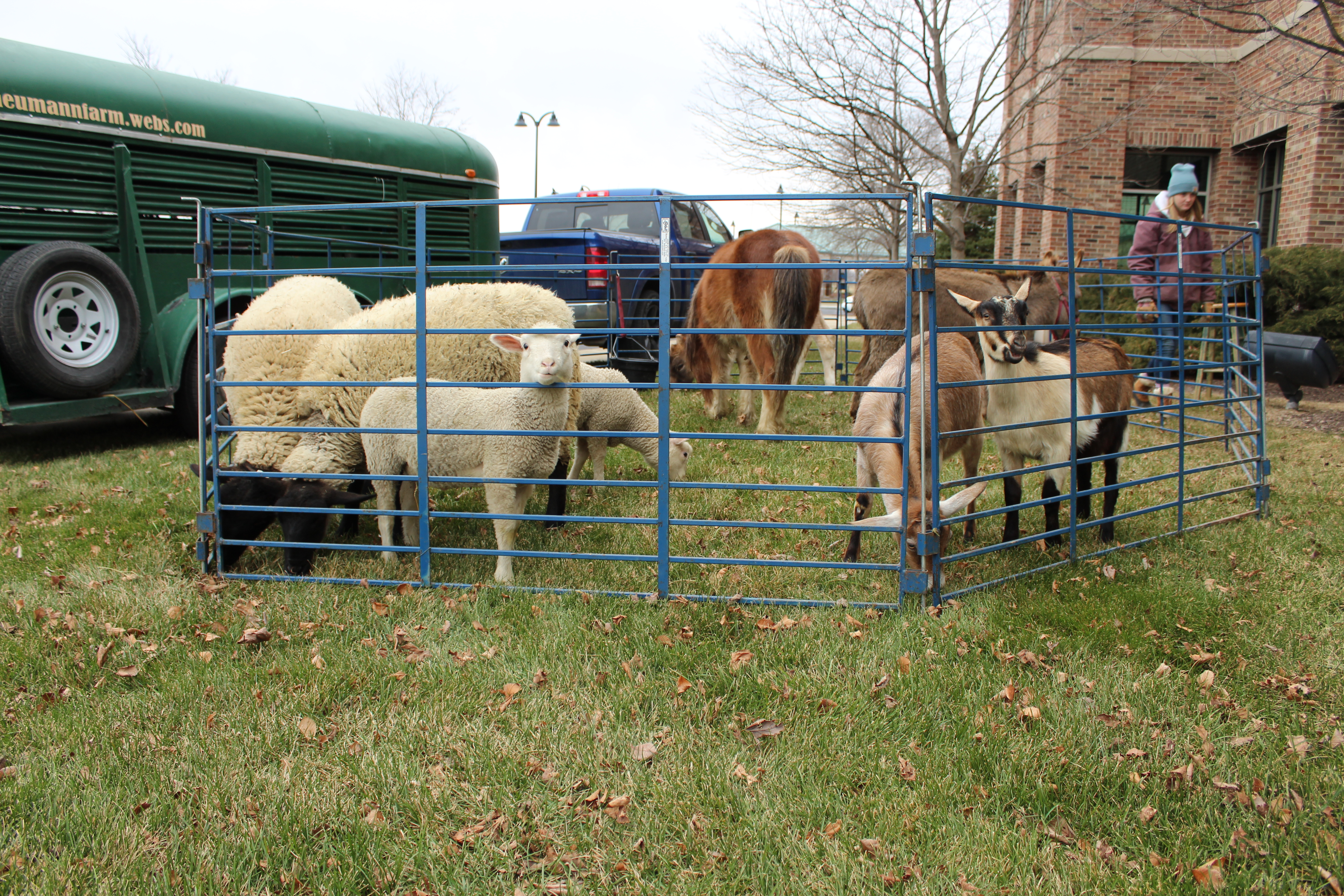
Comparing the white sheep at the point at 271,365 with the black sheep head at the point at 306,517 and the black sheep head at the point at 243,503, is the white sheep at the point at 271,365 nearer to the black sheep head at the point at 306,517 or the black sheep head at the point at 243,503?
the black sheep head at the point at 243,503

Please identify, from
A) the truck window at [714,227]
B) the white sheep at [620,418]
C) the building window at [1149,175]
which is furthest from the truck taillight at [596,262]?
the building window at [1149,175]

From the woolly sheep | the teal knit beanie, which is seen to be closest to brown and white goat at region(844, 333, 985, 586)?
the woolly sheep

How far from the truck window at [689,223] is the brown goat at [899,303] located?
4.23 m

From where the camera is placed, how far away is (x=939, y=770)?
295 cm

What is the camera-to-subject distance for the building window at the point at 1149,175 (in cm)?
1550

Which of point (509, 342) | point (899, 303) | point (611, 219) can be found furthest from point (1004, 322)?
point (611, 219)

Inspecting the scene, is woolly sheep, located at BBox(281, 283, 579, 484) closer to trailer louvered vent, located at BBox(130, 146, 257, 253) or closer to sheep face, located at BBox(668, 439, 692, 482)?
sheep face, located at BBox(668, 439, 692, 482)

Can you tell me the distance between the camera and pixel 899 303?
8.80 metres

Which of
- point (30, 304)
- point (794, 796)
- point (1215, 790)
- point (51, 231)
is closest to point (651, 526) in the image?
point (794, 796)

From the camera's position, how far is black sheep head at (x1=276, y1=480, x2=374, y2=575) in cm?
495

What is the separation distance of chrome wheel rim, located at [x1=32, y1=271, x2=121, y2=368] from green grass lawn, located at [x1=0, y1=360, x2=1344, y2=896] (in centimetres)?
269

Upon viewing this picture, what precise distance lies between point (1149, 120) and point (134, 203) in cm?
1591

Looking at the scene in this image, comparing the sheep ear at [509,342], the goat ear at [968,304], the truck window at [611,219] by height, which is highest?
the truck window at [611,219]

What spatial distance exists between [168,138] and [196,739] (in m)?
7.32
